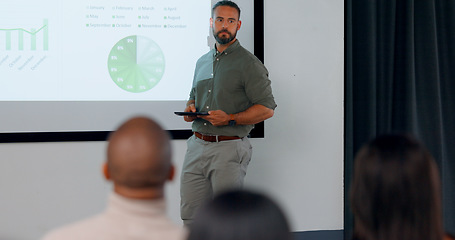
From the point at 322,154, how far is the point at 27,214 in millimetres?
2021

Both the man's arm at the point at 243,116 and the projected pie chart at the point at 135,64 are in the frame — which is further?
the projected pie chart at the point at 135,64

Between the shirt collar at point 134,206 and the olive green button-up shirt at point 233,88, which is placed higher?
the olive green button-up shirt at point 233,88

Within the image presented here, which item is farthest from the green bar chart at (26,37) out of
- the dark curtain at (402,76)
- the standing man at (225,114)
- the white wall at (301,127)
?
the dark curtain at (402,76)

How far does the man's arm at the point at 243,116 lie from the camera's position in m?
2.64

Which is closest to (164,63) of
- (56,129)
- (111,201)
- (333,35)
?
(56,129)

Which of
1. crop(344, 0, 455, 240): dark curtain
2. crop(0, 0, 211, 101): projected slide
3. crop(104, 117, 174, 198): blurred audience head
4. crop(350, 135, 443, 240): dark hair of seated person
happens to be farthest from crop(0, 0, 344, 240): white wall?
crop(350, 135, 443, 240): dark hair of seated person

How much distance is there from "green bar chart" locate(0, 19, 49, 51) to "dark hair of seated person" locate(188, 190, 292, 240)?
2756 millimetres

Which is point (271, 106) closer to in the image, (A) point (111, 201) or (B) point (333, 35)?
(B) point (333, 35)

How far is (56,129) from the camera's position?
3201 millimetres

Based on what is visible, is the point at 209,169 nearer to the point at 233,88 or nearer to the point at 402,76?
the point at 233,88

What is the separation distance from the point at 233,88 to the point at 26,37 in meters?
1.40

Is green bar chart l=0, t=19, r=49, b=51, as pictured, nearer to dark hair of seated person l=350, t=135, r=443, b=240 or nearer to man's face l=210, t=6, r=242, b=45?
man's face l=210, t=6, r=242, b=45

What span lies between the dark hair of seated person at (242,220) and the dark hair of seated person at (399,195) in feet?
1.23

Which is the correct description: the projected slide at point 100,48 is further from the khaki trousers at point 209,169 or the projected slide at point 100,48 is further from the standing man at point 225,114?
the khaki trousers at point 209,169
